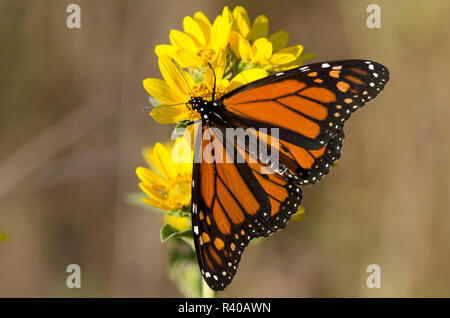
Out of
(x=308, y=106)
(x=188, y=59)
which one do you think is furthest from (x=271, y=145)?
(x=188, y=59)

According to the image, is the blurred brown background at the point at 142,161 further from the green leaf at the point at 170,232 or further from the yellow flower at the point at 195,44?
the green leaf at the point at 170,232

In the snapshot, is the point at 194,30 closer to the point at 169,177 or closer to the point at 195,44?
the point at 195,44

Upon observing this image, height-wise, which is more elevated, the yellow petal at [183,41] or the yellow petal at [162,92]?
the yellow petal at [183,41]

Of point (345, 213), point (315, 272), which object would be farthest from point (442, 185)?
point (315, 272)

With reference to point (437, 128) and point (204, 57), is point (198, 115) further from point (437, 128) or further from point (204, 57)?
point (437, 128)

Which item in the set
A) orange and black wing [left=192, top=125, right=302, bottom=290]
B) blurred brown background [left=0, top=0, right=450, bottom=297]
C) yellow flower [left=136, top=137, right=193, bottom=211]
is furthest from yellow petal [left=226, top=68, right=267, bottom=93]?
blurred brown background [left=0, top=0, right=450, bottom=297]

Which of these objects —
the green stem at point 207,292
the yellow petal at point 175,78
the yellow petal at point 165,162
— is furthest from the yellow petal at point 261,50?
the green stem at point 207,292
